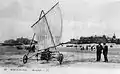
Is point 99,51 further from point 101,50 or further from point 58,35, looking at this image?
point 58,35

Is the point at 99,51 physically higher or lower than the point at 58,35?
lower

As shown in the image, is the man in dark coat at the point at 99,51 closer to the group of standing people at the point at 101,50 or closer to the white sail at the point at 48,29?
the group of standing people at the point at 101,50

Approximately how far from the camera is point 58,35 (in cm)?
141

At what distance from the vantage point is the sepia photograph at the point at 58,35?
4.57 ft

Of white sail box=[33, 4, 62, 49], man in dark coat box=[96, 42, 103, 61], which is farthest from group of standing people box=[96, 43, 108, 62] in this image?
white sail box=[33, 4, 62, 49]

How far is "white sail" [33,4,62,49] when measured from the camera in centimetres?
142

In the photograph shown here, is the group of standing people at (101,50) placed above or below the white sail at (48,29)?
below

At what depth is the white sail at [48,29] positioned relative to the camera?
4.65 ft

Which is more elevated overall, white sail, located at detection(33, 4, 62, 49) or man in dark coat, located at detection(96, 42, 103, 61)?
white sail, located at detection(33, 4, 62, 49)

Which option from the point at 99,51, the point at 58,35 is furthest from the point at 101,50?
the point at 58,35

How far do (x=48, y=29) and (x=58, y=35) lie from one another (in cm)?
9

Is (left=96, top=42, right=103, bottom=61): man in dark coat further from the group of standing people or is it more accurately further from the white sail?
the white sail

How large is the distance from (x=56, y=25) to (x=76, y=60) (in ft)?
1.03

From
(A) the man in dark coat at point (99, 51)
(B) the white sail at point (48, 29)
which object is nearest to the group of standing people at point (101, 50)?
(A) the man in dark coat at point (99, 51)
